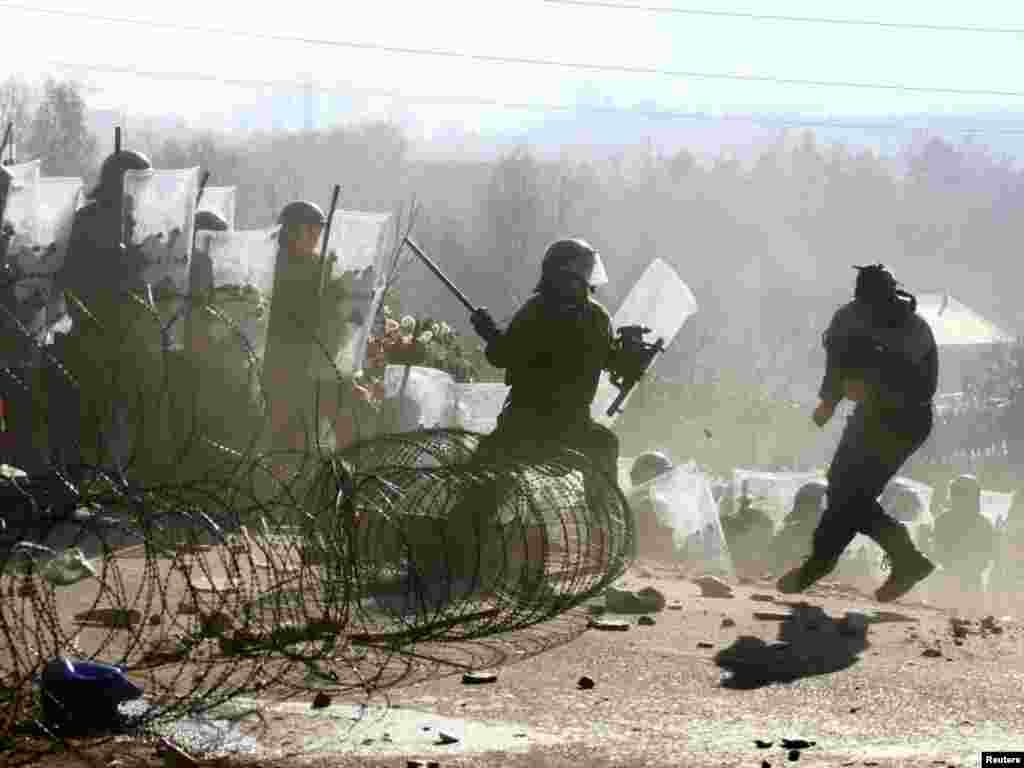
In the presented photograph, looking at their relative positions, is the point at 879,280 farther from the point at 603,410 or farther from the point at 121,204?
the point at 121,204

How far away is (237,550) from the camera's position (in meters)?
7.95

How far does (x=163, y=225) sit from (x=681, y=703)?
711 centimetres

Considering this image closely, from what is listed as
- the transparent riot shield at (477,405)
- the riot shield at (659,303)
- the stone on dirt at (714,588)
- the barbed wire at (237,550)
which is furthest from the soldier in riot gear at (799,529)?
the stone on dirt at (714,588)

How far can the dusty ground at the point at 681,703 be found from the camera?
7.36 meters

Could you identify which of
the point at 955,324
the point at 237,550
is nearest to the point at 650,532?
the point at 237,550

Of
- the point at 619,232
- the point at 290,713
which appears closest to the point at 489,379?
the point at 290,713

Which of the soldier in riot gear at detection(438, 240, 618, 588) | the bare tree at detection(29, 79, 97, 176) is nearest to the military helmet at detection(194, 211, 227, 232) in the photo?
the soldier in riot gear at detection(438, 240, 618, 588)

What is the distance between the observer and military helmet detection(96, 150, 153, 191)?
14508 millimetres

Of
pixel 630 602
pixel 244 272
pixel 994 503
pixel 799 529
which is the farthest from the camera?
pixel 994 503

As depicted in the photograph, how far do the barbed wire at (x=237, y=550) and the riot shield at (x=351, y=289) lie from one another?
0.62m

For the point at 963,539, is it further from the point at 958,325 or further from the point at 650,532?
the point at 958,325

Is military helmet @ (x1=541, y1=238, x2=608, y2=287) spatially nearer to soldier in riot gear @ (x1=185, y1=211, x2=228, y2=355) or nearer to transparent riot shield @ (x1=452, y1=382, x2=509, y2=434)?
soldier in riot gear @ (x1=185, y1=211, x2=228, y2=355)

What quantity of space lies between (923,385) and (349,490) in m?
4.85

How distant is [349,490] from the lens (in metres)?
8.34
